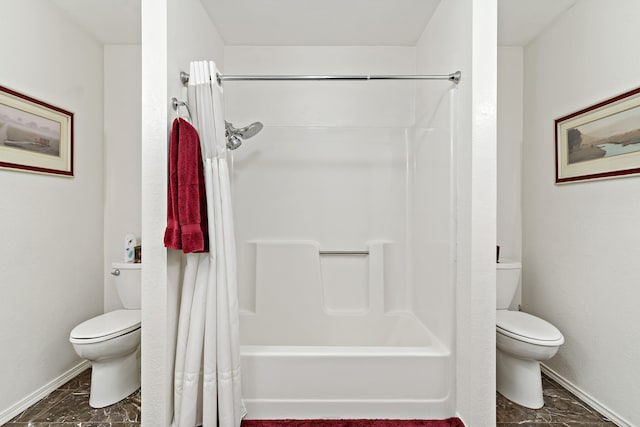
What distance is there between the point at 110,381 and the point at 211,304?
939 mm

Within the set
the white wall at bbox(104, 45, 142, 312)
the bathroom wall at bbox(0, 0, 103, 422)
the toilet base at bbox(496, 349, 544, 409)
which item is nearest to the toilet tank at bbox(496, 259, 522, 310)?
the toilet base at bbox(496, 349, 544, 409)

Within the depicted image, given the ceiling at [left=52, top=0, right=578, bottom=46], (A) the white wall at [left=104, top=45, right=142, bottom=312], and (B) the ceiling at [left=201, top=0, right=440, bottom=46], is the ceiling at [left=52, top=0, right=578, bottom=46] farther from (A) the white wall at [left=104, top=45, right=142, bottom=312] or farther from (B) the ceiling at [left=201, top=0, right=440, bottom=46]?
(A) the white wall at [left=104, top=45, right=142, bottom=312]

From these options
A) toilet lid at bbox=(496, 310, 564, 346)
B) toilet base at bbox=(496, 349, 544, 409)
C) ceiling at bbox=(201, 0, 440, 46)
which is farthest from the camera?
ceiling at bbox=(201, 0, 440, 46)

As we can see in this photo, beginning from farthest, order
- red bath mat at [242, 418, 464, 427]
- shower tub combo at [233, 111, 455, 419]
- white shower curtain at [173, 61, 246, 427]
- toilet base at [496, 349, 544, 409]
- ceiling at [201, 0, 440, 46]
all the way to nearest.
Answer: shower tub combo at [233, 111, 455, 419], ceiling at [201, 0, 440, 46], toilet base at [496, 349, 544, 409], red bath mat at [242, 418, 464, 427], white shower curtain at [173, 61, 246, 427]

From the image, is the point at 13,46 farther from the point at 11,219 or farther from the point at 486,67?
the point at 486,67

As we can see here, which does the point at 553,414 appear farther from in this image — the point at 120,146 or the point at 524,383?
the point at 120,146

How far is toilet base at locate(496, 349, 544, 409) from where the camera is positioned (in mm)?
1945

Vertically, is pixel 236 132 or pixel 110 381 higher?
pixel 236 132

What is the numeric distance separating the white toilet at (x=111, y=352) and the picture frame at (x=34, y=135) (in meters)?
0.99

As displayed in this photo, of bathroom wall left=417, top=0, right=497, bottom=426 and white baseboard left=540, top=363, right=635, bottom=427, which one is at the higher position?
bathroom wall left=417, top=0, right=497, bottom=426

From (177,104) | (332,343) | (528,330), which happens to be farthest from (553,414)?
(177,104)

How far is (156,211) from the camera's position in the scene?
5.22 feet

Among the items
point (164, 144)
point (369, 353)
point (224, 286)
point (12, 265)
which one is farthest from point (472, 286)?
point (12, 265)

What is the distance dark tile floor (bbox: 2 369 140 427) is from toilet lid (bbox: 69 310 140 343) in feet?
1.34
